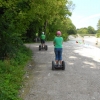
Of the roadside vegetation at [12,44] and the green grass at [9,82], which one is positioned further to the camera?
the roadside vegetation at [12,44]

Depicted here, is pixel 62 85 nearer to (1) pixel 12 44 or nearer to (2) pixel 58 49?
(2) pixel 58 49

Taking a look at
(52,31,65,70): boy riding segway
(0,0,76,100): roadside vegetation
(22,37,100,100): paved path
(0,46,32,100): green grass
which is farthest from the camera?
(52,31,65,70): boy riding segway

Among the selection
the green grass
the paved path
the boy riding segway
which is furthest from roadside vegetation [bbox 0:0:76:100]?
the boy riding segway

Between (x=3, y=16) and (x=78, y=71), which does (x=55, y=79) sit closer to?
(x=78, y=71)

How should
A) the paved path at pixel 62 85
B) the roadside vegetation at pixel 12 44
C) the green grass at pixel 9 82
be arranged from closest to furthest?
the green grass at pixel 9 82, the paved path at pixel 62 85, the roadside vegetation at pixel 12 44

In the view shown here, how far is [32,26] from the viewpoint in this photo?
36.0 metres

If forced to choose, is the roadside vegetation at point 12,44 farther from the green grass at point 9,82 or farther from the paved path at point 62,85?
the paved path at point 62,85

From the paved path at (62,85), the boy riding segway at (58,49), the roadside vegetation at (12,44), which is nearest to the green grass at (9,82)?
the roadside vegetation at (12,44)

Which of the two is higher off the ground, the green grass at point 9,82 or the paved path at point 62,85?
the green grass at point 9,82

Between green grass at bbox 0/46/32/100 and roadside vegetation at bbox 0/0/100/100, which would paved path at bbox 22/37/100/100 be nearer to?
green grass at bbox 0/46/32/100

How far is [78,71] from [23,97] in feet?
16.4

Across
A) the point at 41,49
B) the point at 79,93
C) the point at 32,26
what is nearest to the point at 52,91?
the point at 79,93

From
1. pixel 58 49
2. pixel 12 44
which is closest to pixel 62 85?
pixel 58 49

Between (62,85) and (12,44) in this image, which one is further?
(12,44)
